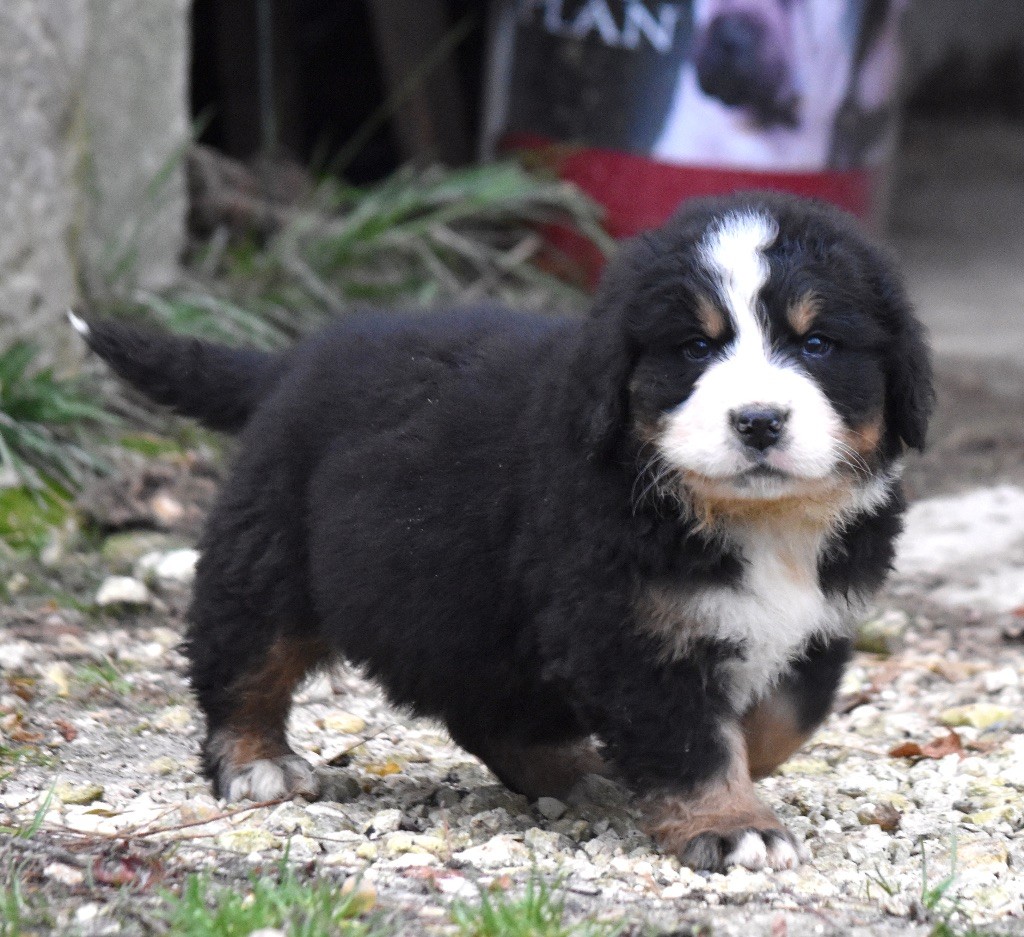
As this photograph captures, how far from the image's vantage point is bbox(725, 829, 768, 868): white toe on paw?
3232mm

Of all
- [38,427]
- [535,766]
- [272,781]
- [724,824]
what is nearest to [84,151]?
[38,427]

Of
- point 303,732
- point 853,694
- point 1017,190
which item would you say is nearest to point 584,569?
point 303,732

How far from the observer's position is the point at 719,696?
129 inches

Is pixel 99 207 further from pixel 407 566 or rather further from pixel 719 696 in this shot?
pixel 719 696

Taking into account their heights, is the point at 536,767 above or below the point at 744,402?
below

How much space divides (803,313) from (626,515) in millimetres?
531

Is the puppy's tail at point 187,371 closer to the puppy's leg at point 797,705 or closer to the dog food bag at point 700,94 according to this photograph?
the puppy's leg at point 797,705

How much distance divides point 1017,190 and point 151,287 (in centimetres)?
909

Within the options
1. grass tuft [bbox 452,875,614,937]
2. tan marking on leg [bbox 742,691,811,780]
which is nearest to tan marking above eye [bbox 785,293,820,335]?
tan marking on leg [bbox 742,691,811,780]

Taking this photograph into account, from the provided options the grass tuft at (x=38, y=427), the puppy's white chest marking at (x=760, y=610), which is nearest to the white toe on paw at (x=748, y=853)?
the puppy's white chest marking at (x=760, y=610)

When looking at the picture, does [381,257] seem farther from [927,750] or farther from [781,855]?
[781,855]

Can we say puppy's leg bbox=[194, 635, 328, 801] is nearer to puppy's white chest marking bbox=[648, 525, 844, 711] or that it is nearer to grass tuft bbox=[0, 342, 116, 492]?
puppy's white chest marking bbox=[648, 525, 844, 711]

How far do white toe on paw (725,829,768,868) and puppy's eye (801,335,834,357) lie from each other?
969 millimetres

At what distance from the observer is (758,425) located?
3.05m
